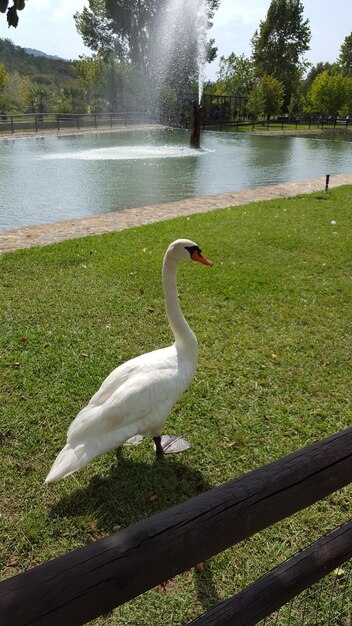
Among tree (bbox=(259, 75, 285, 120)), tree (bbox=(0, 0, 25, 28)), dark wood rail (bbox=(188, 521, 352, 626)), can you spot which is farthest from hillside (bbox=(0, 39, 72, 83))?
dark wood rail (bbox=(188, 521, 352, 626))

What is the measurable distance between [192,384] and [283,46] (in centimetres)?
7473

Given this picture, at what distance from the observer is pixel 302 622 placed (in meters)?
2.32

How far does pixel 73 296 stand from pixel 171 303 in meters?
2.93

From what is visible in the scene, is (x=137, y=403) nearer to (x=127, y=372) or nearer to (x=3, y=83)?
(x=127, y=372)

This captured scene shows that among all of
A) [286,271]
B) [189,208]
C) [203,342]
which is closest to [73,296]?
[203,342]

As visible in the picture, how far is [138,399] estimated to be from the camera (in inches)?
118

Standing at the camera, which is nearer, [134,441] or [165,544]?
[165,544]

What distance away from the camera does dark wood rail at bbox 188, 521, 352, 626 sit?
1.49 meters

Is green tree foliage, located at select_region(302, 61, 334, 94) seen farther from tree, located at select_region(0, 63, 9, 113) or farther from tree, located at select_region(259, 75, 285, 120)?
tree, located at select_region(0, 63, 9, 113)

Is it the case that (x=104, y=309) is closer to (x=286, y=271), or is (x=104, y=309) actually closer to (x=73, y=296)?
(x=73, y=296)

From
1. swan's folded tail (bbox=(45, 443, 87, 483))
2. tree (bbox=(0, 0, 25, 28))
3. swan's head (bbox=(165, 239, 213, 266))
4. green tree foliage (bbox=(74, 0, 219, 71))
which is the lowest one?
swan's folded tail (bbox=(45, 443, 87, 483))

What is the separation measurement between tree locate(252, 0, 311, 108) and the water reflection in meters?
42.4

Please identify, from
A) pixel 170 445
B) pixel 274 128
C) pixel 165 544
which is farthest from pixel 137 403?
pixel 274 128

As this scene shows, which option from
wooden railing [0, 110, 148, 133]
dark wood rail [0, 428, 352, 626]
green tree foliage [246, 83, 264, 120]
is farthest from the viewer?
green tree foliage [246, 83, 264, 120]
